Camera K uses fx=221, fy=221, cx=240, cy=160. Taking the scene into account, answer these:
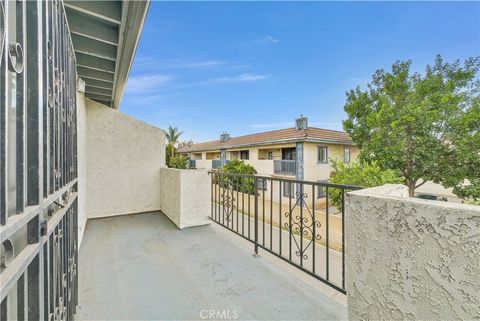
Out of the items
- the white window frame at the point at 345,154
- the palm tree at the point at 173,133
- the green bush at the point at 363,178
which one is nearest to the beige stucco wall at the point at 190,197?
the green bush at the point at 363,178

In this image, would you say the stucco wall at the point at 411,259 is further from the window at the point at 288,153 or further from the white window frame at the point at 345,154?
the white window frame at the point at 345,154

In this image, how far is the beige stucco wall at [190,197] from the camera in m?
3.90

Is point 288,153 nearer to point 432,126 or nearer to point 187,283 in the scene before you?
point 432,126

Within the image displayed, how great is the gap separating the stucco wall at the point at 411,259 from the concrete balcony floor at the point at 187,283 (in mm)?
917

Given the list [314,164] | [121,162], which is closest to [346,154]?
[314,164]

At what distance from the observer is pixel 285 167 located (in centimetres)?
1370

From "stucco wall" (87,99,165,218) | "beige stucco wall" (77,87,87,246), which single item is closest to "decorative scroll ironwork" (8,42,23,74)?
"beige stucco wall" (77,87,87,246)

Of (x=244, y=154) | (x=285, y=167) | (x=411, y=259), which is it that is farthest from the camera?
(x=244, y=154)

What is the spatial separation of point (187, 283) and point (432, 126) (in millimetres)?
10481

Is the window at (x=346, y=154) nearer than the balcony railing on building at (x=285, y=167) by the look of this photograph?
No

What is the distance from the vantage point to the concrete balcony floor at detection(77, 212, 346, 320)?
6.08 ft

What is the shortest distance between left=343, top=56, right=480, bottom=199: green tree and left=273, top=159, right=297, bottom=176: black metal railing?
4.05 metres

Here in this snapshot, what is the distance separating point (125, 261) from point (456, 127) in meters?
11.4

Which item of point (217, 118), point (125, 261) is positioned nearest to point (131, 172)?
point (125, 261)
